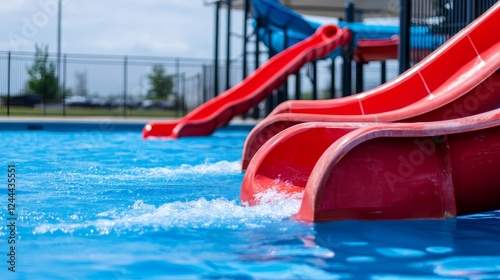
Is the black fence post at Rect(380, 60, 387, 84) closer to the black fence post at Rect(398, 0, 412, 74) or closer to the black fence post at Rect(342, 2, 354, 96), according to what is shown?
the black fence post at Rect(342, 2, 354, 96)

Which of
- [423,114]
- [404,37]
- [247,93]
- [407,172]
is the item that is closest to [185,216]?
[407,172]

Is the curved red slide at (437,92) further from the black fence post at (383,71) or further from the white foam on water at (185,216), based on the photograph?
the black fence post at (383,71)

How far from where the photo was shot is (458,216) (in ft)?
16.1

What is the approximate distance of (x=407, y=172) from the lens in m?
4.52

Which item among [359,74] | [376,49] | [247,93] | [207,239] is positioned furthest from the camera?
[359,74]

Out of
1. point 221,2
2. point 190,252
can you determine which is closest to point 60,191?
point 190,252

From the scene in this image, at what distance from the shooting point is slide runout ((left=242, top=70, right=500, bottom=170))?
6.23 metres

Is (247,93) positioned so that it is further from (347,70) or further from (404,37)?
(404,37)

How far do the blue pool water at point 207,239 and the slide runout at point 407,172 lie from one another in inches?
3.9

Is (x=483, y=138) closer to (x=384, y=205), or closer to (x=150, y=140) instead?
(x=384, y=205)

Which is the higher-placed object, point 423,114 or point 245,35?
point 245,35

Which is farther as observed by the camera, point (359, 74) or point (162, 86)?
point (162, 86)

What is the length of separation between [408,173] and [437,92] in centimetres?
324

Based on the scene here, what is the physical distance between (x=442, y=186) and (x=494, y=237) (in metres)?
0.49
